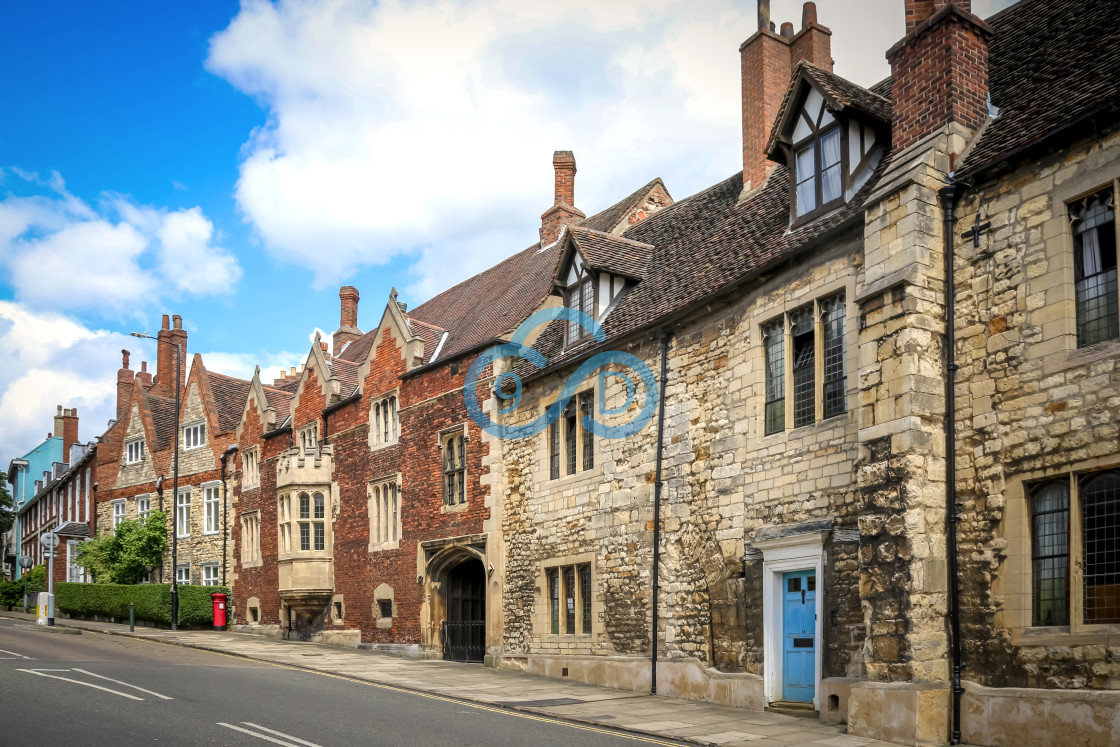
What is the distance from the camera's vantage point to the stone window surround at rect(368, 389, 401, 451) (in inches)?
1075

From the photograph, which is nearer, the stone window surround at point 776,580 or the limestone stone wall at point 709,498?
the limestone stone wall at point 709,498

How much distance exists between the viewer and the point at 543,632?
69.5ft

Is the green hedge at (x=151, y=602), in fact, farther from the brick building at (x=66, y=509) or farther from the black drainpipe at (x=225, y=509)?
the brick building at (x=66, y=509)

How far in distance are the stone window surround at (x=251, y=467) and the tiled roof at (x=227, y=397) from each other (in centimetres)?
231

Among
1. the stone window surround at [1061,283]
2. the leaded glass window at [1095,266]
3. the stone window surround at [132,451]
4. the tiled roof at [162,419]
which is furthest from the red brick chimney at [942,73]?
the stone window surround at [132,451]

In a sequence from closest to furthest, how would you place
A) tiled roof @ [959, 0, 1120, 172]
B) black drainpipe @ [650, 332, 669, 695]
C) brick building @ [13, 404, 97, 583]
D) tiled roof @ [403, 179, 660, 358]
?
tiled roof @ [959, 0, 1120, 172] < black drainpipe @ [650, 332, 669, 695] < tiled roof @ [403, 179, 660, 358] < brick building @ [13, 404, 97, 583]

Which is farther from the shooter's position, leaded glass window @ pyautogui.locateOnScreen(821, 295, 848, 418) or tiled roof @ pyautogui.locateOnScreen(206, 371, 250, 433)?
tiled roof @ pyautogui.locateOnScreen(206, 371, 250, 433)

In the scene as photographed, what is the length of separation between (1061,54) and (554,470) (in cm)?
1221

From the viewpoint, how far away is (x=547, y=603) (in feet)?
69.7

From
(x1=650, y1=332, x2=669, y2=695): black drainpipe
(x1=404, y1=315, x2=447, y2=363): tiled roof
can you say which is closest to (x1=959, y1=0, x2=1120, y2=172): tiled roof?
(x1=650, y1=332, x2=669, y2=695): black drainpipe

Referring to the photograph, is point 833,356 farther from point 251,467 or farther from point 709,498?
point 251,467

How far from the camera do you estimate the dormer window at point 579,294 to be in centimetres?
2142

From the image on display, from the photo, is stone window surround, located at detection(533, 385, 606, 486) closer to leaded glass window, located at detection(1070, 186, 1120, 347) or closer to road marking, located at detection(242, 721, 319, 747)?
road marking, located at detection(242, 721, 319, 747)

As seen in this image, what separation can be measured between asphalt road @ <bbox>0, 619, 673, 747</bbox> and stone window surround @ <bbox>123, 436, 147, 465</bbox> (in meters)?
24.0
